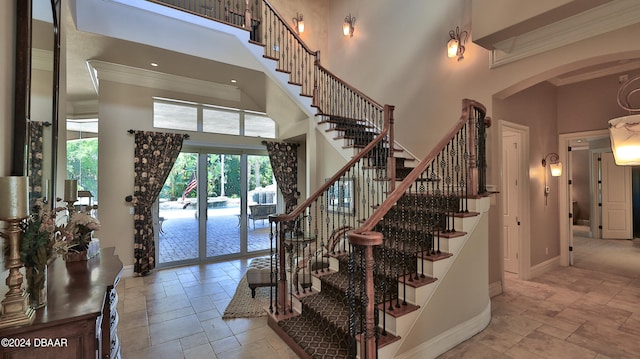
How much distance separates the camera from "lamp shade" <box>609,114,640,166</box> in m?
2.33

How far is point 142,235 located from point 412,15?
249 inches

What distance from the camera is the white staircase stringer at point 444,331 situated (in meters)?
2.30

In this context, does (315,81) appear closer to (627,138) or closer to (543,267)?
(627,138)

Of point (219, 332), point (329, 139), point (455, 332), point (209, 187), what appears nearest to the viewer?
point (455, 332)

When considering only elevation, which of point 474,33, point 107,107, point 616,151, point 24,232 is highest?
point 474,33

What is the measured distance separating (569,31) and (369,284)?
139 inches

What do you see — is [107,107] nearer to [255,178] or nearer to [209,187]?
[209,187]

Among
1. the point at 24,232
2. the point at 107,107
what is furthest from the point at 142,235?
the point at 24,232

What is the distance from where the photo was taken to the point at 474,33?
347 cm

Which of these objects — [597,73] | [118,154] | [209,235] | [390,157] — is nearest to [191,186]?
[209,235]

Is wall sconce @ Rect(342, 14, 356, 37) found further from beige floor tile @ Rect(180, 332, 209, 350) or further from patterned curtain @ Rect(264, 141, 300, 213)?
beige floor tile @ Rect(180, 332, 209, 350)

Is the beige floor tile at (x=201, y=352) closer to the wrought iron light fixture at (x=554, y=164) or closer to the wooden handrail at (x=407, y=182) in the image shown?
the wooden handrail at (x=407, y=182)

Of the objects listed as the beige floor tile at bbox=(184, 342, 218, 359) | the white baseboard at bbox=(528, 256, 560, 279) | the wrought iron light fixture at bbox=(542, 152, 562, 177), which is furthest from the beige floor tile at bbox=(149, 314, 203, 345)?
the wrought iron light fixture at bbox=(542, 152, 562, 177)

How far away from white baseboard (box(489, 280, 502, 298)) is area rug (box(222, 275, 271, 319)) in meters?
3.09
